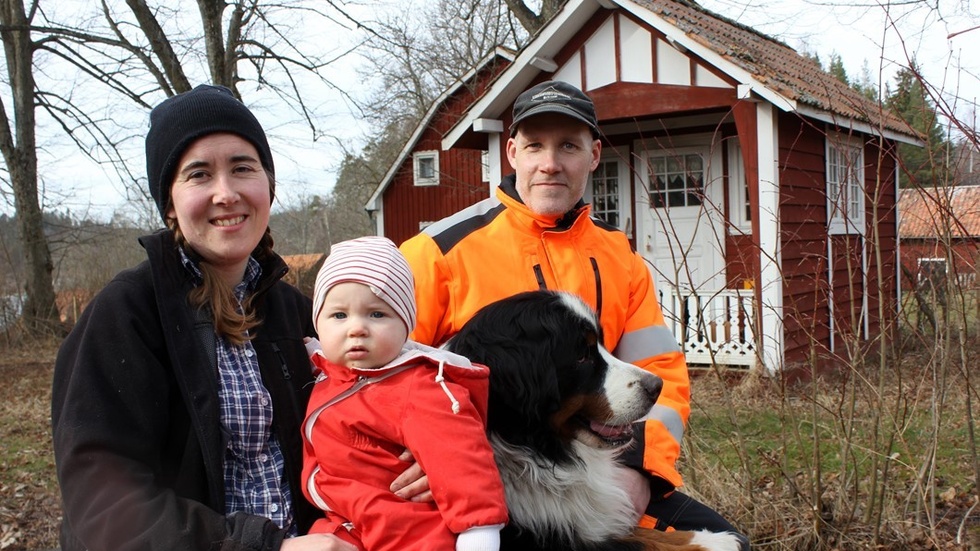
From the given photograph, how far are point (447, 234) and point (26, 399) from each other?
392 inches

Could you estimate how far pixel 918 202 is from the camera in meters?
4.62

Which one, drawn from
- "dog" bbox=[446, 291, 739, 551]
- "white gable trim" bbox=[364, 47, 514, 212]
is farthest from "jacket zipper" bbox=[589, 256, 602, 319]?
"white gable trim" bbox=[364, 47, 514, 212]

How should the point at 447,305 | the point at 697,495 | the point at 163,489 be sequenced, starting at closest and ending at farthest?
1. the point at 163,489
2. the point at 447,305
3. the point at 697,495

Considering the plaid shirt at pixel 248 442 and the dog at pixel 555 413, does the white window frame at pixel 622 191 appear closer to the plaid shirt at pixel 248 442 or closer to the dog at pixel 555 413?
the dog at pixel 555 413

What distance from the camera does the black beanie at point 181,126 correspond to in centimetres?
214

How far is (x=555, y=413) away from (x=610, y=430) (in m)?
0.24

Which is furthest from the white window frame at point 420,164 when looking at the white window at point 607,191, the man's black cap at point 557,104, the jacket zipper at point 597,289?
the jacket zipper at point 597,289

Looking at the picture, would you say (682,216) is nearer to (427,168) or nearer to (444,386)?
(427,168)

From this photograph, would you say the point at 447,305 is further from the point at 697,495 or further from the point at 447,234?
the point at 697,495

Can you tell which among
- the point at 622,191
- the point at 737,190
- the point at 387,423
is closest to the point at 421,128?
the point at 622,191

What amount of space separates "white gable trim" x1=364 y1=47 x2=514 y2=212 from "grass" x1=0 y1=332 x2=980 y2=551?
1326 centimetres

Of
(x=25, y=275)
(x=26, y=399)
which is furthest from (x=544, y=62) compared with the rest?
(x=25, y=275)

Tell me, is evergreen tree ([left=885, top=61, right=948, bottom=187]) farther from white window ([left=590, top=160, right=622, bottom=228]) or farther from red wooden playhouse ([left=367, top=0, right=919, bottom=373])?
white window ([left=590, top=160, right=622, bottom=228])

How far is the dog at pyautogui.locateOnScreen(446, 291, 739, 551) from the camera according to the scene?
2314 millimetres
